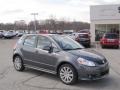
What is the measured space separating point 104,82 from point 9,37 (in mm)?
48496

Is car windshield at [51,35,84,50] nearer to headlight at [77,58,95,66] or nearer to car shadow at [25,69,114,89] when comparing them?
headlight at [77,58,95,66]

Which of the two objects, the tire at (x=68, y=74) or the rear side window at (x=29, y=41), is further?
the rear side window at (x=29, y=41)

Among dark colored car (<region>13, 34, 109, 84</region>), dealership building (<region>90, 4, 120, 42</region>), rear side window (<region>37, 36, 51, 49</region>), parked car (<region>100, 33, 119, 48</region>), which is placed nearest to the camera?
dark colored car (<region>13, 34, 109, 84</region>)

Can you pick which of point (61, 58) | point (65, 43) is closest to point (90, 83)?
point (61, 58)

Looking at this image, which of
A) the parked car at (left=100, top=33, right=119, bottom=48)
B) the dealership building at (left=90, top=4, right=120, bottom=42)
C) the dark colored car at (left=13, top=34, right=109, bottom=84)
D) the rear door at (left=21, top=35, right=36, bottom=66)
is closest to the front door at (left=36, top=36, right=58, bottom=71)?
the dark colored car at (left=13, top=34, right=109, bottom=84)

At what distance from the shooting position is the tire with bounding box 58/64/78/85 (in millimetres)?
7555

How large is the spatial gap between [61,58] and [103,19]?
25830 millimetres

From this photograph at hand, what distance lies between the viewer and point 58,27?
8912 cm

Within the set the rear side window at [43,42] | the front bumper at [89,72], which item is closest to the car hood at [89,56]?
the front bumper at [89,72]

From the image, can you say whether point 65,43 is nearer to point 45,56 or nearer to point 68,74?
point 45,56

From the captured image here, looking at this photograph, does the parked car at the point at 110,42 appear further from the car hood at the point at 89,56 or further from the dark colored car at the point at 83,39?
the car hood at the point at 89,56

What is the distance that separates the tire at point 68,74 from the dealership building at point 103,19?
25676mm

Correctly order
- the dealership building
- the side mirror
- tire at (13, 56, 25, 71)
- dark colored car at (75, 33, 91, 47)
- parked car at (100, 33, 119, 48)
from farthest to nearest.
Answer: the dealership building < dark colored car at (75, 33, 91, 47) < parked car at (100, 33, 119, 48) < tire at (13, 56, 25, 71) < the side mirror

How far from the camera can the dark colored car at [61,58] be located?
742 cm
